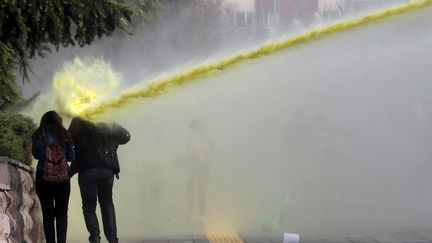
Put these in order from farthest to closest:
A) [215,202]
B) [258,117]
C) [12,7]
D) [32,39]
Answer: [258,117] → [215,202] → [32,39] → [12,7]

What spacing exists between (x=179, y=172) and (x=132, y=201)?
79cm

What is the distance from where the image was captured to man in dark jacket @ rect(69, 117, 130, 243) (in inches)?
315

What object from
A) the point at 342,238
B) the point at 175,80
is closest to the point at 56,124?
the point at 175,80

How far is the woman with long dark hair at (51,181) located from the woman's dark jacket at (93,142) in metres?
0.22

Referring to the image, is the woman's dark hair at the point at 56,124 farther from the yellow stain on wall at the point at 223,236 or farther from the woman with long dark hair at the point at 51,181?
the yellow stain on wall at the point at 223,236

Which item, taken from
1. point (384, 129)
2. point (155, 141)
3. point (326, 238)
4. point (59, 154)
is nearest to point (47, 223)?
point (59, 154)

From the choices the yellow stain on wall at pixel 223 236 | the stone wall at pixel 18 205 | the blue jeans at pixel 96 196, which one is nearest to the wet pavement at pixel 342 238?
the yellow stain on wall at pixel 223 236

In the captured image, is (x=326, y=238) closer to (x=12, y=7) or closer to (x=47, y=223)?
(x=47, y=223)

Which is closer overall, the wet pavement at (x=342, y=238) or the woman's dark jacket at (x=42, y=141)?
the woman's dark jacket at (x=42, y=141)

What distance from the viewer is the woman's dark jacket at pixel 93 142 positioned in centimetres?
800

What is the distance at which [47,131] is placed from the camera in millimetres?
7703

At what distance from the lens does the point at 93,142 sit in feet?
26.3

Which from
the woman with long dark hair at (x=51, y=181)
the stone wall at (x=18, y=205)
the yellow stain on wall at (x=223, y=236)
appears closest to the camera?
the stone wall at (x=18, y=205)

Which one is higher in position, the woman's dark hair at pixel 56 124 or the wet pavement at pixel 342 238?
the woman's dark hair at pixel 56 124
